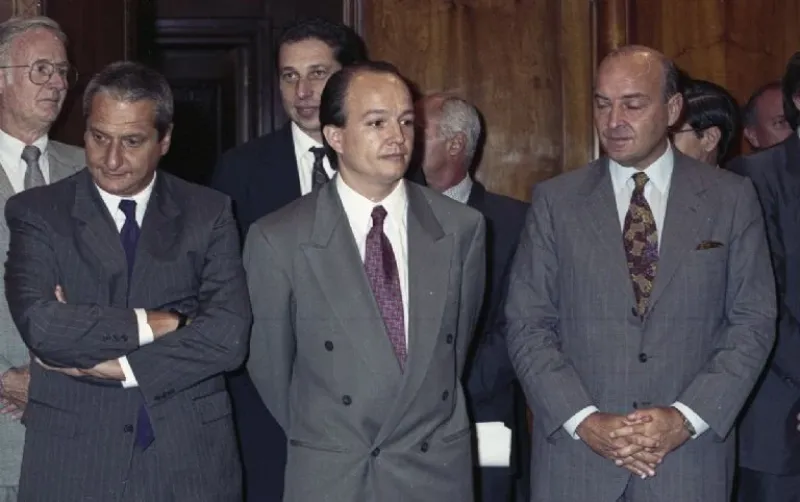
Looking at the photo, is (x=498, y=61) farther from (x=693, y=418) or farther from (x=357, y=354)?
(x=357, y=354)

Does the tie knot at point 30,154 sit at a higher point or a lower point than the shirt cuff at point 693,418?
higher

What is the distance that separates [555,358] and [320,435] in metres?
0.66

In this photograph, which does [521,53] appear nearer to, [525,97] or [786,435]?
[525,97]

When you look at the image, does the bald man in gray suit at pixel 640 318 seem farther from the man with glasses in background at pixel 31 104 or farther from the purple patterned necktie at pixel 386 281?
the man with glasses in background at pixel 31 104

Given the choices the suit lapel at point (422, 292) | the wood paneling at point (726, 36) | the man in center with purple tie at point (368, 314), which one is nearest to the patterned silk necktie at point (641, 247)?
the man in center with purple tie at point (368, 314)

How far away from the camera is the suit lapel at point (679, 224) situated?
330 cm

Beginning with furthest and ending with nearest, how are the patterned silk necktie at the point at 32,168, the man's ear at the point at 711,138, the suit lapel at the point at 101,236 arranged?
the man's ear at the point at 711,138 < the patterned silk necktie at the point at 32,168 < the suit lapel at the point at 101,236

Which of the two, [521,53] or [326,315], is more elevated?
[521,53]

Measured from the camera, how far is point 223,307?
3.14 m

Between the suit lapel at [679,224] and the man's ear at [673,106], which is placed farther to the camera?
the man's ear at [673,106]

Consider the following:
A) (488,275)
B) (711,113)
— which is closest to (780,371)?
(488,275)

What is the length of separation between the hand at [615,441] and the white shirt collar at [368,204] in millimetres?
695

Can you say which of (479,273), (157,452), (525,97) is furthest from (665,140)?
(525,97)

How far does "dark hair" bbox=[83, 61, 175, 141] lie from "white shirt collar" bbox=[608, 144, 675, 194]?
3.85 ft
